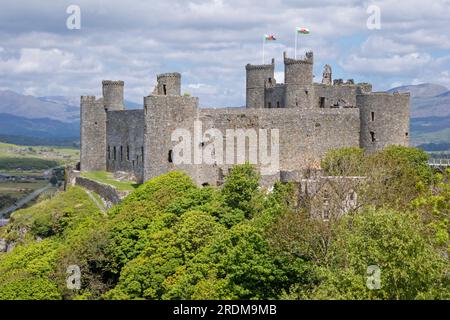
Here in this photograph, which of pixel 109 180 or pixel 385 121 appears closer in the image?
pixel 385 121

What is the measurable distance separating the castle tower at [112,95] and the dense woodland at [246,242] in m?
9.52

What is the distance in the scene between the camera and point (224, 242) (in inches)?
1431

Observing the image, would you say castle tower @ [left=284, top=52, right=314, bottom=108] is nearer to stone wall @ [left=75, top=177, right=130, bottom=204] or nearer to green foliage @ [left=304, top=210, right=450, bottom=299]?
stone wall @ [left=75, top=177, right=130, bottom=204]

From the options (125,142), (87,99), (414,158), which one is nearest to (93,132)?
(87,99)

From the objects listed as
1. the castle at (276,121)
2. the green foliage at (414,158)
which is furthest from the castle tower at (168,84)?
the green foliage at (414,158)

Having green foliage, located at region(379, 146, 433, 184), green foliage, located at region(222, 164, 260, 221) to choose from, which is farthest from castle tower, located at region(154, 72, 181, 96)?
green foliage, located at region(379, 146, 433, 184)

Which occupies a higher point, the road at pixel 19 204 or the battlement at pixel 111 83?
the battlement at pixel 111 83

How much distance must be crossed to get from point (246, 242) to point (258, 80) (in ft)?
91.7

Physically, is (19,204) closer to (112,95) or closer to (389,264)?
(112,95)

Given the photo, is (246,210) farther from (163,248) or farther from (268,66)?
(268,66)

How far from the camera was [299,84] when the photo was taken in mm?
57188

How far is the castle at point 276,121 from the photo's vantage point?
50.2 metres

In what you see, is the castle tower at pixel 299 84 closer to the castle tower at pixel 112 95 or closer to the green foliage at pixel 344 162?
the green foliage at pixel 344 162
